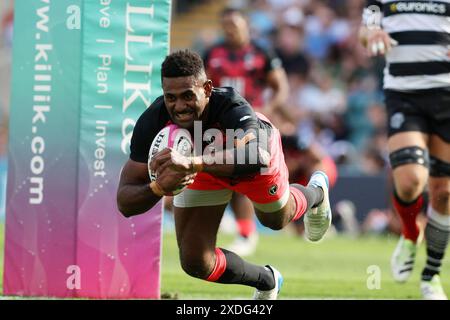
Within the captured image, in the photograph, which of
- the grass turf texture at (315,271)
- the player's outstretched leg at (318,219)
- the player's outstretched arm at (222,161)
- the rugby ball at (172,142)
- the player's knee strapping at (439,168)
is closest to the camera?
the player's outstretched arm at (222,161)

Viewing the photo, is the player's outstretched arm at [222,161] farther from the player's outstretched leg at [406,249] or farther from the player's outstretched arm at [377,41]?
the player's outstretched leg at [406,249]

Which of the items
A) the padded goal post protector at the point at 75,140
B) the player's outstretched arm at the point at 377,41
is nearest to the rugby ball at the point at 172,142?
the padded goal post protector at the point at 75,140

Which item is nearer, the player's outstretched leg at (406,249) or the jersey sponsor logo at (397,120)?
the jersey sponsor logo at (397,120)

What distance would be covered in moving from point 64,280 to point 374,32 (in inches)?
111

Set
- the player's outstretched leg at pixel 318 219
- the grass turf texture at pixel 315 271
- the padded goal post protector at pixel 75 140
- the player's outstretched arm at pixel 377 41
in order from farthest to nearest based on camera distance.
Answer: the grass turf texture at pixel 315 271 → the player's outstretched arm at pixel 377 41 → the player's outstretched leg at pixel 318 219 → the padded goal post protector at pixel 75 140

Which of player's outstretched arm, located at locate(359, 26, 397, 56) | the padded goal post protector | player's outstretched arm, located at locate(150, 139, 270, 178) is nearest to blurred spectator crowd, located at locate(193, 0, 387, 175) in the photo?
player's outstretched arm, located at locate(359, 26, 397, 56)

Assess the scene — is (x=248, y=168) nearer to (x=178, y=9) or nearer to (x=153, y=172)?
(x=153, y=172)

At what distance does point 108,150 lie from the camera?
21.5 ft

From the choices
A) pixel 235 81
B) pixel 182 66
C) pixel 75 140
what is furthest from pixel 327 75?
pixel 182 66

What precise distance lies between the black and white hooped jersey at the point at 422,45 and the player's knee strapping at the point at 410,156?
51 cm

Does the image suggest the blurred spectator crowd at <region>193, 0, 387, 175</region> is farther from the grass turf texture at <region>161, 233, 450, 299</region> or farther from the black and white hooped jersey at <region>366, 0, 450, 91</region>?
the black and white hooped jersey at <region>366, 0, 450, 91</region>

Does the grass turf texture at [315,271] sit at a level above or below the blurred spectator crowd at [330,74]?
below

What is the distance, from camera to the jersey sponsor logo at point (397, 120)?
7.04 metres

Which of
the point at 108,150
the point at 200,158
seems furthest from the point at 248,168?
the point at 108,150
